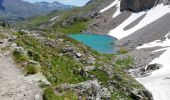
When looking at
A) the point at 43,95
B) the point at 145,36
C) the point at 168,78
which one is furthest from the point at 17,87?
the point at 145,36

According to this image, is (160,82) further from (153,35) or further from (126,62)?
(153,35)

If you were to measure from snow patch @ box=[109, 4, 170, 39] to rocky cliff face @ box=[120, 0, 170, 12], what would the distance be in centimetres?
343

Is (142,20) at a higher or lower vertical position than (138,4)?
lower

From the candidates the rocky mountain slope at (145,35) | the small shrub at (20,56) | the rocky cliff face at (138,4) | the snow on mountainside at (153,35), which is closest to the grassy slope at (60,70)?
the small shrub at (20,56)

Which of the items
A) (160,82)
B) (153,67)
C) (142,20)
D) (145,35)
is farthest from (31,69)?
(142,20)

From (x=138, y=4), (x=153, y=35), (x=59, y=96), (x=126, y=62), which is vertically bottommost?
(x=126, y=62)

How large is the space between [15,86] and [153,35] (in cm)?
10935

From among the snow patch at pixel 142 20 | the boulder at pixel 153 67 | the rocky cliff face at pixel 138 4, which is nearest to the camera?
the boulder at pixel 153 67

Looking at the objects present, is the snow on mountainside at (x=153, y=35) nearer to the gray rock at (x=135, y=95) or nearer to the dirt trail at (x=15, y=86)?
the gray rock at (x=135, y=95)

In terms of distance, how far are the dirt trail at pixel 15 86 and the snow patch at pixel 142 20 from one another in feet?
416

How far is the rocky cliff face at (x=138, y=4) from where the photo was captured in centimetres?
16502

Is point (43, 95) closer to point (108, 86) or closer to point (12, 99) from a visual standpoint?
point (12, 99)

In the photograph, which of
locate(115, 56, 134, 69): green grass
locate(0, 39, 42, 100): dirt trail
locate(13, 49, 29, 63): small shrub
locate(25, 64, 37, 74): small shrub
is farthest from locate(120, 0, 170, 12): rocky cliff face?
locate(25, 64, 37, 74): small shrub

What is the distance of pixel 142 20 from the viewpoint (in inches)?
6102
